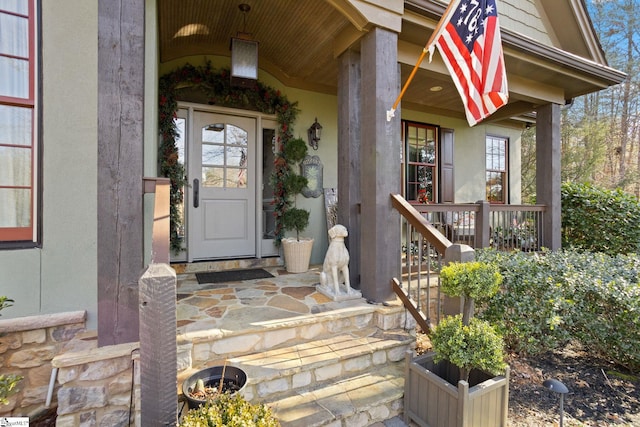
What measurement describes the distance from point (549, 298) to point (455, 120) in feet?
15.4

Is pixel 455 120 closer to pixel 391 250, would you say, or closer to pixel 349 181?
pixel 349 181

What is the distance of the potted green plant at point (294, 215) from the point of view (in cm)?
411

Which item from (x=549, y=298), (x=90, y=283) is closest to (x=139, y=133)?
(x=90, y=283)

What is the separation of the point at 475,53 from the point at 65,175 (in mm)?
3342

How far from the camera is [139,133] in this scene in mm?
1996

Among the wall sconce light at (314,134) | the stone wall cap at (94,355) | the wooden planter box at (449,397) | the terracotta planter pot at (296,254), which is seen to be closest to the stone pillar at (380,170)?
the wooden planter box at (449,397)

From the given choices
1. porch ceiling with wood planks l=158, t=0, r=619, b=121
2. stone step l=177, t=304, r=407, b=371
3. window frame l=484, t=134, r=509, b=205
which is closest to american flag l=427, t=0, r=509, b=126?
porch ceiling with wood planks l=158, t=0, r=619, b=121

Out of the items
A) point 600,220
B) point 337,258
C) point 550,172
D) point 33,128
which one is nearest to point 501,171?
point 600,220

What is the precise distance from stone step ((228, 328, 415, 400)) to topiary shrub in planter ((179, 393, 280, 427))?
2.08 ft

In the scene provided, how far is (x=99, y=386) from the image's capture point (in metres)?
1.88

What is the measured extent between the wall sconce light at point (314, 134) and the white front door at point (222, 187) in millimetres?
838

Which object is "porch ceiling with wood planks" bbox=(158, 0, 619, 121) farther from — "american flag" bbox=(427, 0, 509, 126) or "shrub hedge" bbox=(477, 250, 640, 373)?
"shrub hedge" bbox=(477, 250, 640, 373)

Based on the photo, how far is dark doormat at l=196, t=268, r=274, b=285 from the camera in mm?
3689

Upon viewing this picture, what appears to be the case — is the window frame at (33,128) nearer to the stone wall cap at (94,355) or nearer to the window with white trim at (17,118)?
the window with white trim at (17,118)
